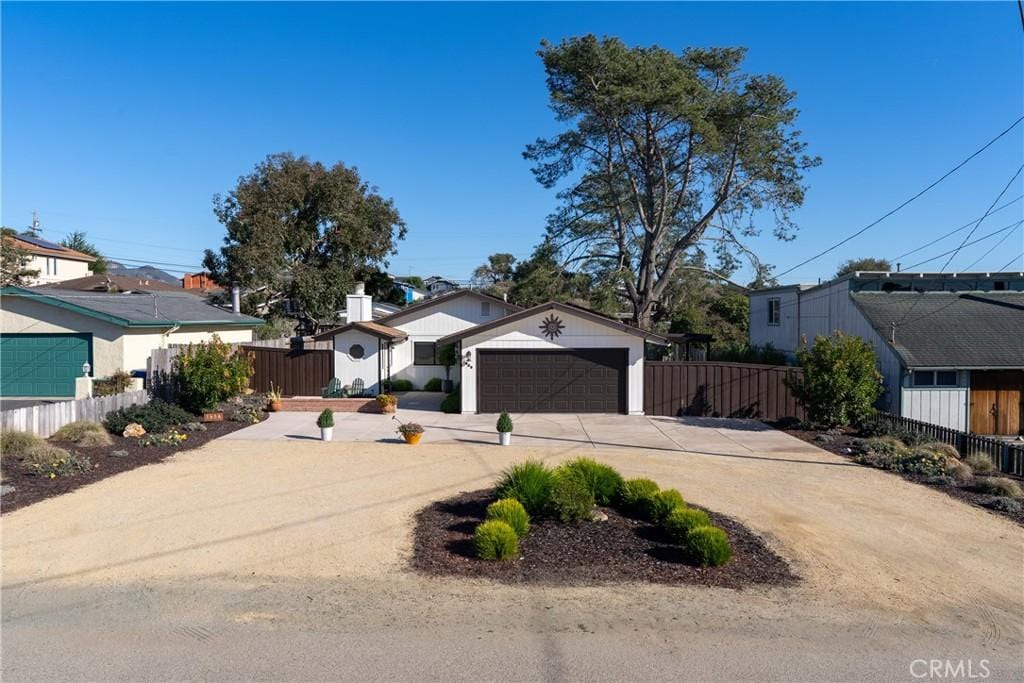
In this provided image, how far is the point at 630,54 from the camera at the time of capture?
93.2 ft

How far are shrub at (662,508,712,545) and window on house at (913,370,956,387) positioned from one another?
14638 millimetres

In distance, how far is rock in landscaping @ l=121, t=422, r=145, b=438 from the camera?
53.7 feet

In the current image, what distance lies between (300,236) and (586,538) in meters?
32.1

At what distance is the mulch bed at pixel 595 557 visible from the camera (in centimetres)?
817

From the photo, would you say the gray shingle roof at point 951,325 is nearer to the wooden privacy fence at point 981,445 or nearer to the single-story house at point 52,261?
the wooden privacy fence at point 981,445

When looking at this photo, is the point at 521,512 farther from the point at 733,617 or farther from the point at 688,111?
the point at 688,111

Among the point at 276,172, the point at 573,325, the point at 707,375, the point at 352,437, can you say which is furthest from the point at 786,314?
the point at 276,172

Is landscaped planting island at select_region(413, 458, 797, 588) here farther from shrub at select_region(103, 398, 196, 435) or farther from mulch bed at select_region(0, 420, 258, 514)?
shrub at select_region(103, 398, 196, 435)

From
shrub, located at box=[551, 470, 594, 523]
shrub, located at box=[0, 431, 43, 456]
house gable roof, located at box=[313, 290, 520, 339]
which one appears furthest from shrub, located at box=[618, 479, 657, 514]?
house gable roof, located at box=[313, 290, 520, 339]

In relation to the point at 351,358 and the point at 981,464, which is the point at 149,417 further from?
the point at 981,464

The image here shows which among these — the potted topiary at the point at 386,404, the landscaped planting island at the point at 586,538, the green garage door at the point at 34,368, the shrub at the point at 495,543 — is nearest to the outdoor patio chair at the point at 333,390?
the potted topiary at the point at 386,404

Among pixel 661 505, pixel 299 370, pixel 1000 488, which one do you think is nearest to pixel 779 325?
pixel 1000 488

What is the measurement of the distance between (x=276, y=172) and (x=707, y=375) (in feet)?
85.2

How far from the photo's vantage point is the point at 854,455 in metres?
16.3
